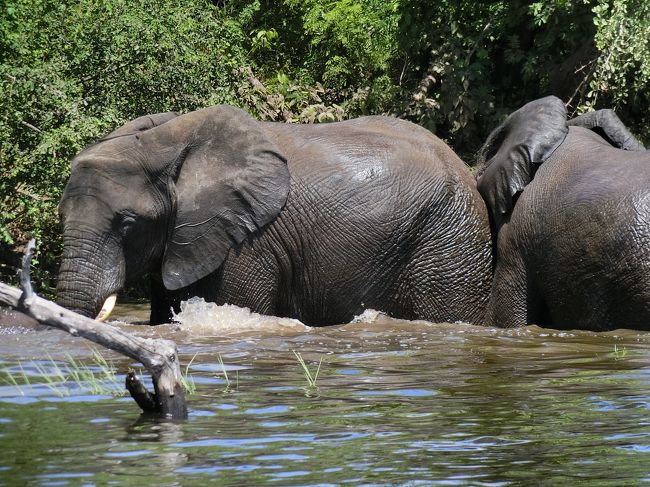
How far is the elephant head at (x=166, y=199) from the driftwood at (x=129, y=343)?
143 inches

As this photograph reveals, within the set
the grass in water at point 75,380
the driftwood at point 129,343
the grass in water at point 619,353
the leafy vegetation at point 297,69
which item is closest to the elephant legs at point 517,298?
the grass in water at point 619,353

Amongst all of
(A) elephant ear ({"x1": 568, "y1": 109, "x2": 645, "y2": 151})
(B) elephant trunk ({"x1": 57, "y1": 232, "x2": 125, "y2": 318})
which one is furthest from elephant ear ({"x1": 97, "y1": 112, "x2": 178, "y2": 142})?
(A) elephant ear ({"x1": 568, "y1": 109, "x2": 645, "y2": 151})

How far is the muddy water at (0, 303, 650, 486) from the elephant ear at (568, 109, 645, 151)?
7.06 ft

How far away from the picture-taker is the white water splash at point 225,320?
9.87 m

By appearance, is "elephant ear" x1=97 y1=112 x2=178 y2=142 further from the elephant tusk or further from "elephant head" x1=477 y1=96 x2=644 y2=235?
"elephant head" x1=477 y1=96 x2=644 y2=235

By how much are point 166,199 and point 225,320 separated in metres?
1.00

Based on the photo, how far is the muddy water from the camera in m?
5.12

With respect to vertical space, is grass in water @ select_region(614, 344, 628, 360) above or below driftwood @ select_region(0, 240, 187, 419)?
below

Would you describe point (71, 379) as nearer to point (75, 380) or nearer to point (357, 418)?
point (75, 380)

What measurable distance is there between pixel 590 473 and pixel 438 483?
0.59 m

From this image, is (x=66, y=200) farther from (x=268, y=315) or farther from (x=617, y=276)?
(x=617, y=276)

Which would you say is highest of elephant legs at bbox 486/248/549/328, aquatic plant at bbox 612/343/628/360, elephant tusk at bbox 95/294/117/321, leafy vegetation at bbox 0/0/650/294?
leafy vegetation at bbox 0/0/650/294

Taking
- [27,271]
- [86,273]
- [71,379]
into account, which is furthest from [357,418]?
[86,273]

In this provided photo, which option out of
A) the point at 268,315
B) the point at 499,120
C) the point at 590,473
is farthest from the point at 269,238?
the point at 590,473
